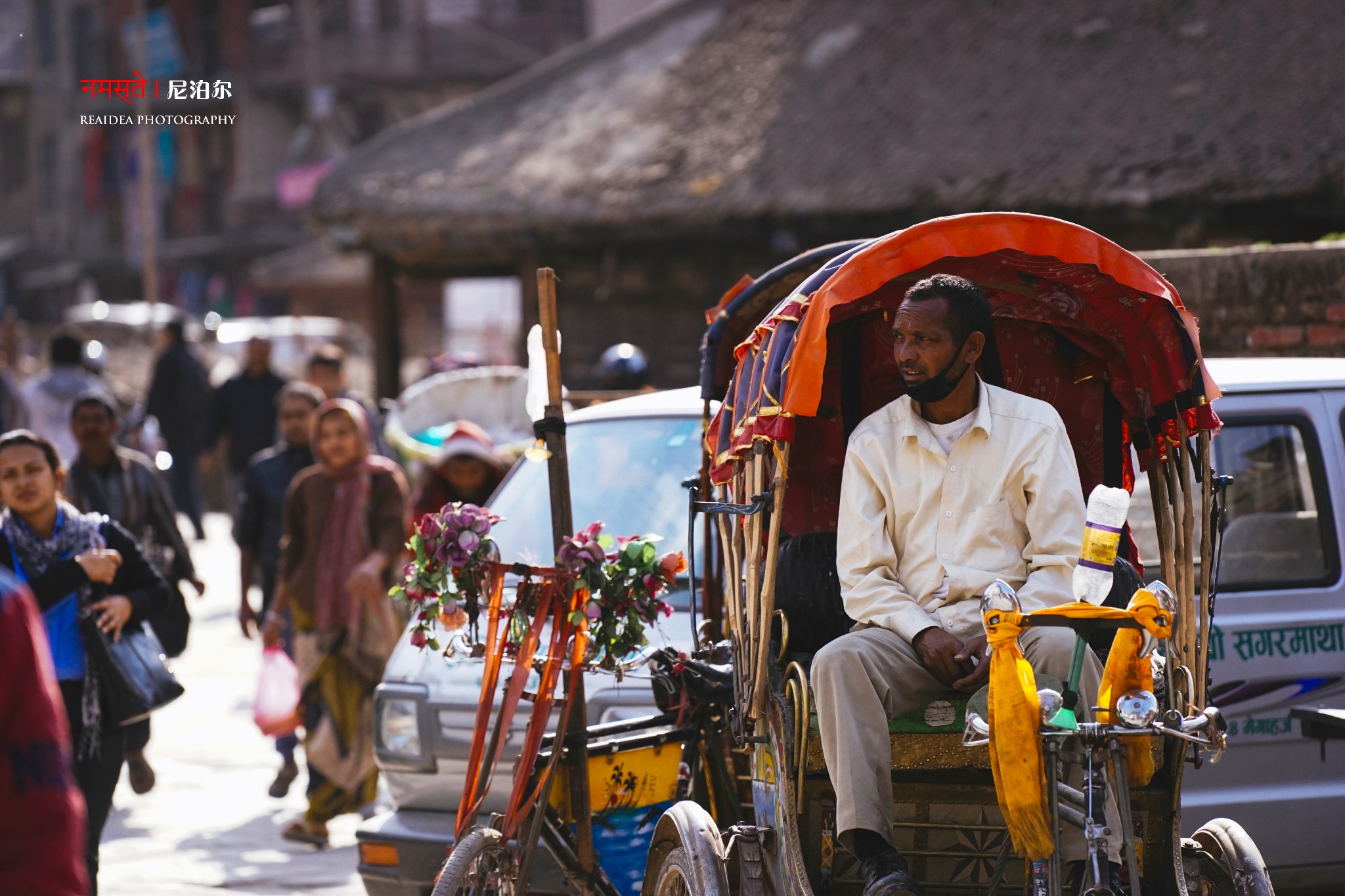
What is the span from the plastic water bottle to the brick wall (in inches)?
207

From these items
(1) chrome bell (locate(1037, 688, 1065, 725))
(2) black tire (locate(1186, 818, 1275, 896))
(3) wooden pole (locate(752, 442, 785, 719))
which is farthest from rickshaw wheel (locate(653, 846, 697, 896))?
(2) black tire (locate(1186, 818, 1275, 896))

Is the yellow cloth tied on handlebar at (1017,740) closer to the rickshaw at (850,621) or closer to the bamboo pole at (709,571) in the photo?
the rickshaw at (850,621)

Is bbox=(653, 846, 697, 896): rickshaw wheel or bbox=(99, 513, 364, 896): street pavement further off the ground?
bbox=(653, 846, 697, 896): rickshaw wheel

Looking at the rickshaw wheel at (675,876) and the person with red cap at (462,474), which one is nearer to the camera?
the rickshaw wheel at (675,876)

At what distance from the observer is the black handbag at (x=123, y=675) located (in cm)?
587

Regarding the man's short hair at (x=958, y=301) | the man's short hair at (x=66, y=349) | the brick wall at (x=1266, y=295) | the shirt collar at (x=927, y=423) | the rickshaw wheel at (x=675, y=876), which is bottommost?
the rickshaw wheel at (x=675, y=876)

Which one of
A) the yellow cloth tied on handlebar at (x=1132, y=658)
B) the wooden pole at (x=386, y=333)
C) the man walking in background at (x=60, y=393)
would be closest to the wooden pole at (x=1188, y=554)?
the yellow cloth tied on handlebar at (x=1132, y=658)

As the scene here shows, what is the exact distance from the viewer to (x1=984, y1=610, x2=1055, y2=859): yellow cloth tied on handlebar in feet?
11.6

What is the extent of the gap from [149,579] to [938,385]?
3.20 metres

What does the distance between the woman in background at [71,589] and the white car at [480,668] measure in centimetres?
93

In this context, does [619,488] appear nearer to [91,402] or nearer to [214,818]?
[214,818]

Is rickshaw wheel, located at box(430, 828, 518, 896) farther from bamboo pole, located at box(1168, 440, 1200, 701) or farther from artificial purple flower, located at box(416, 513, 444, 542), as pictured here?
bamboo pole, located at box(1168, 440, 1200, 701)

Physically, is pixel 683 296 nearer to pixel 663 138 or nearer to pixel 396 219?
pixel 663 138

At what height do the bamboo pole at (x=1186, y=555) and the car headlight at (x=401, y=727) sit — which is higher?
the bamboo pole at (x=1186, y=555)
